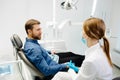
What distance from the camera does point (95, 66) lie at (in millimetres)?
1142

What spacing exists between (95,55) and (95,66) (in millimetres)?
89

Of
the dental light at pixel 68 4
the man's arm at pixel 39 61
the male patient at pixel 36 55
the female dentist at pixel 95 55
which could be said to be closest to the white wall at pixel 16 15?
the dental light at pixel 68 4

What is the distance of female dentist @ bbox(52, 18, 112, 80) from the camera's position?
3.78 feet

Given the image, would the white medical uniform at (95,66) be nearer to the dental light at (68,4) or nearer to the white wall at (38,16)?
the white wall at (38,16)

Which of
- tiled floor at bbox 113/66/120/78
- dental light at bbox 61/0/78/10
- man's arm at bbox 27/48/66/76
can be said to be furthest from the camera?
tiled floor at bbox 113/66/120/78

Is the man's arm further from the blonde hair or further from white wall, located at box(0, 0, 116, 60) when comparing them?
white wall, located at box(0, 0, 116, 60)

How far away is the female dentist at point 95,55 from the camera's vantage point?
3.78ft

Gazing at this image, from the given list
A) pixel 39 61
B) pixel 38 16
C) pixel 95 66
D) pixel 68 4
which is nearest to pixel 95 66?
pixel 95 66

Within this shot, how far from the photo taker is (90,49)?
1271 mm

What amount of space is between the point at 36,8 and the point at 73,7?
0.67 m

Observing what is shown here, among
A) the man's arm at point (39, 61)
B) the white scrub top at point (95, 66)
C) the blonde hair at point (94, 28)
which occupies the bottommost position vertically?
the man's arm at point (39, 61)

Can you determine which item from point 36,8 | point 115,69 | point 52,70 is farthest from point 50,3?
point 115,69

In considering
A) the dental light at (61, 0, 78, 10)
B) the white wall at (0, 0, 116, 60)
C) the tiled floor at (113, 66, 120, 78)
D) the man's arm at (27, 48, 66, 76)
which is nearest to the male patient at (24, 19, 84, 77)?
the man's arm at (27, 48, 66, 76)

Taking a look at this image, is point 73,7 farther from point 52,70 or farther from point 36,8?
point 52,70
